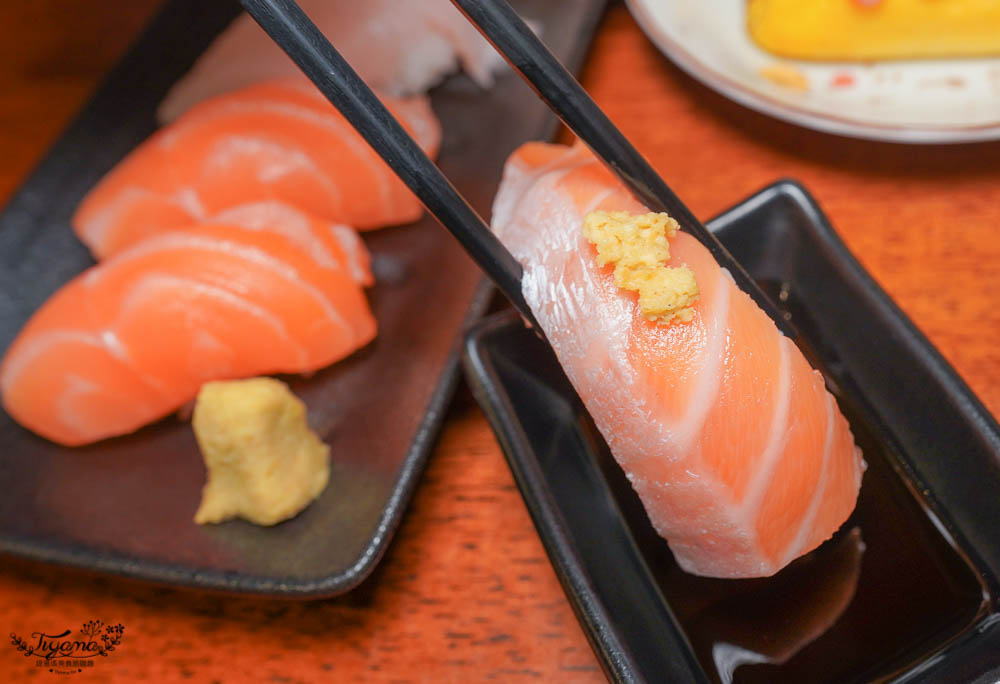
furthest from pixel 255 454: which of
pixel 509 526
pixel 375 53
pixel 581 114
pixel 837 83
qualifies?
pixel 837 83

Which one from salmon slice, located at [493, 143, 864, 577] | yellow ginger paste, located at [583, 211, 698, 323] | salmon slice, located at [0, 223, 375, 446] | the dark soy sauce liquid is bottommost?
the dark soy sauce liquid

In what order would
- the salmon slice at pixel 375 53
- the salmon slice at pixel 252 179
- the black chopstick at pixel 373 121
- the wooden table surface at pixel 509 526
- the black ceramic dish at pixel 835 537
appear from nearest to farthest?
the black chopstick at pixel 373 121, the black ceramic dish at pixel 835 537, the wooden table surface at pixel 509 526, the salmon slice at pixel 252 179, the salmon slice at pixel 375 53

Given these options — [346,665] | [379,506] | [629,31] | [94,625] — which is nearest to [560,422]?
[379,506]

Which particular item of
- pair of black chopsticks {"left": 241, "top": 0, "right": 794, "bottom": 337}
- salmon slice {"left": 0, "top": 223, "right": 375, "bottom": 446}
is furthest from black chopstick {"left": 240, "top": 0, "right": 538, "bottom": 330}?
salmon slice {"left": 0, "top": 223, "right": 375, "bottom": 446}

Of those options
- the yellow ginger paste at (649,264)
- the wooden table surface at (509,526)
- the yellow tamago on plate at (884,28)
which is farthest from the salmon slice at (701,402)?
the yellow tamago on plate at (884,28)

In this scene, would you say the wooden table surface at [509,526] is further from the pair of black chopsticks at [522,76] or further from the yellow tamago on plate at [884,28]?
the pair of black chopsticks at [522,76]

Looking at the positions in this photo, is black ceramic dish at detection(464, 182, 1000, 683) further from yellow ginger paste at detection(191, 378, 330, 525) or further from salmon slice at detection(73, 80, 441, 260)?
salmon slice at detection(73, 80, 441, 260)

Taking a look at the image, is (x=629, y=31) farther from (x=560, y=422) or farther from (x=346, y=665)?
(x=346, y=665)
